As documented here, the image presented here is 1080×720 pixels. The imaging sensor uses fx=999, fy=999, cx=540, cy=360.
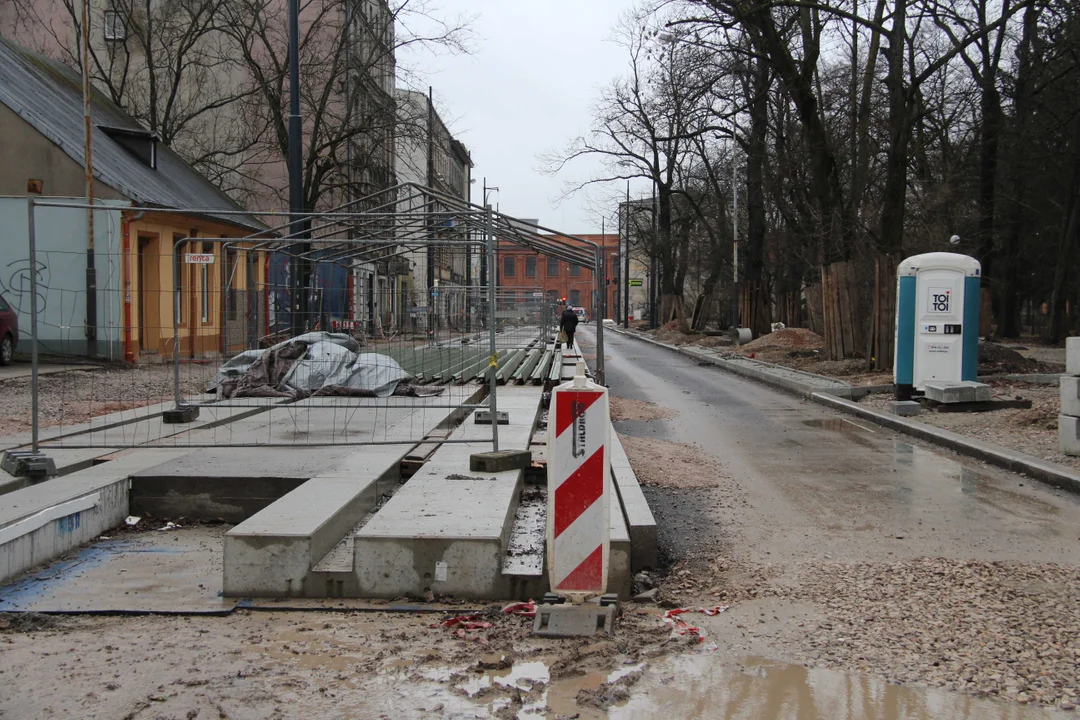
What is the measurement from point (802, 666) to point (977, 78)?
29.3 metres

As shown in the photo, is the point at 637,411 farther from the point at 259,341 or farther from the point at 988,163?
the point at 988,163

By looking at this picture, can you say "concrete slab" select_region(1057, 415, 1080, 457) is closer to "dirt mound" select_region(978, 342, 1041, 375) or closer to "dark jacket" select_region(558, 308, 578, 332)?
"dirt mound" select_region(978, 342, 1041, 375)

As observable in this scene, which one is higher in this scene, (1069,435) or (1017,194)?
(1017,194)

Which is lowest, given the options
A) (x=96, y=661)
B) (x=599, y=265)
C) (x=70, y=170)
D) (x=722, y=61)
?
(x=96, y=661)

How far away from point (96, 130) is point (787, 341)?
2092 cm

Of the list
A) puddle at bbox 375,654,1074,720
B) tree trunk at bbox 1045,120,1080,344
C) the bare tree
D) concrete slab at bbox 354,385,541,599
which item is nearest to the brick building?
concrete slab at bbox 354,385,541,599

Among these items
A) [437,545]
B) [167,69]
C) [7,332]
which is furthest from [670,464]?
[167,69]

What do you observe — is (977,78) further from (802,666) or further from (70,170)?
(802,666)

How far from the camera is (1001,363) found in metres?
19.7

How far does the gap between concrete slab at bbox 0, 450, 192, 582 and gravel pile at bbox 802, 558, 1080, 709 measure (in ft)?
14.8

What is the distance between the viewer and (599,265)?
15695 mm

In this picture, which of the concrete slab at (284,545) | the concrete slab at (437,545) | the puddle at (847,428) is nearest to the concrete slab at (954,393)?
the puddle at (847,428)

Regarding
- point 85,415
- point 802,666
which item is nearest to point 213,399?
point 85,415

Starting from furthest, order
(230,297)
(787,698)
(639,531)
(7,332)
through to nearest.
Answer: (7,332)
(230,297)
(639,531)
(787,698)
